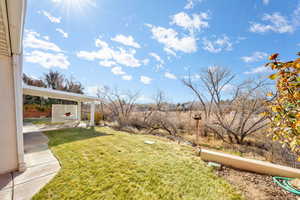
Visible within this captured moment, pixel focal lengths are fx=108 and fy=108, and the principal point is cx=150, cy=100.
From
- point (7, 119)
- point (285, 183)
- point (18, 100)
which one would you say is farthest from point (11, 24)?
point (285, 183)

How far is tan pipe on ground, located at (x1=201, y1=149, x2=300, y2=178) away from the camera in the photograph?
272 centimetres

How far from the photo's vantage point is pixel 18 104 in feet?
7.75

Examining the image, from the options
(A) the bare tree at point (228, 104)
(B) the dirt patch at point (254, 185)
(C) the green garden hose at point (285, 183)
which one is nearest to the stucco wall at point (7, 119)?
(B) the dirt patch at point (254, 185)

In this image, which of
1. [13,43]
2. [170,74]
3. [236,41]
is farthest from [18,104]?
[170,74]

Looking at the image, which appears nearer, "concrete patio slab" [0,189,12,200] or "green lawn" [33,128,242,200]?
"concrete patio slab" [0,189,12,200]

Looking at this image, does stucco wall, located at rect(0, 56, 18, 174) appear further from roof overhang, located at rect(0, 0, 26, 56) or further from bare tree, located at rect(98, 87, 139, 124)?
bare tree, located at rect(98, 87, 139, 124)

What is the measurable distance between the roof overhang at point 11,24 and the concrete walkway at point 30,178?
2553 mm

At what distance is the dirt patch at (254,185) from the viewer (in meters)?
2.12

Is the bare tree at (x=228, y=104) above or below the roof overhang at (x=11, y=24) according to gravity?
below

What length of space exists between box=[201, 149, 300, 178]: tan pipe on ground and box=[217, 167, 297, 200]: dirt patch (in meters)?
0.15

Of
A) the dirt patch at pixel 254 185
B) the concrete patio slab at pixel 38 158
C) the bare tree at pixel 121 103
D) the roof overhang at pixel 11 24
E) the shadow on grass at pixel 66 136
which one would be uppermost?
the roof overhang at pixel 11 24

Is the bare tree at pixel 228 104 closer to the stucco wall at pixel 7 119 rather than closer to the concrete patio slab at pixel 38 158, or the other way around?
the concrete patio slab at pixel 38 158

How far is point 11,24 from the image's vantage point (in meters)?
1.52

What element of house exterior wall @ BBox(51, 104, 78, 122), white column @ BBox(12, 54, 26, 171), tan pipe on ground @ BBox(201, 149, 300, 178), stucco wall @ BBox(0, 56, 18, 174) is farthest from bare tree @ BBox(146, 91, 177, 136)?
stucco wall @ BBox(0, 56, 18, 174)
